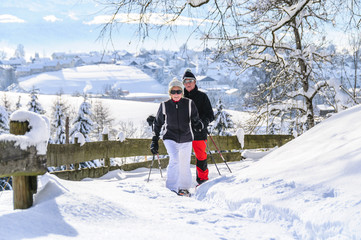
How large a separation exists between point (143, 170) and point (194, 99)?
383 centimetres

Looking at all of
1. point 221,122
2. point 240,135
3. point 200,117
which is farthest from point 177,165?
point 221,122

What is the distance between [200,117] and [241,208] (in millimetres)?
2688

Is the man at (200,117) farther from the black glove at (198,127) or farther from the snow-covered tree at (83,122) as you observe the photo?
the snow-covered tree at (83,122)

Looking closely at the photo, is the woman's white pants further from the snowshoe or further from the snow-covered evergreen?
the snow-covered evergreen

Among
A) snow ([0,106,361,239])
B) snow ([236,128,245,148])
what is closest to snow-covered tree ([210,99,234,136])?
snow ([236,128,245,148])

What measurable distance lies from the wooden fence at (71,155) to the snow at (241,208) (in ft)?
0.96

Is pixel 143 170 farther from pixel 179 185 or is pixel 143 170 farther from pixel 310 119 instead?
pixel 310 119

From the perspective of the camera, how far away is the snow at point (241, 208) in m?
2.88

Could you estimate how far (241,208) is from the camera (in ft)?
13.3

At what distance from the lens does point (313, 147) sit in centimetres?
477

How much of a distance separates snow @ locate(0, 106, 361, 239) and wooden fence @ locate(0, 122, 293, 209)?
0.29 m

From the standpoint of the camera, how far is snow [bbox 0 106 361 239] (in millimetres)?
2879

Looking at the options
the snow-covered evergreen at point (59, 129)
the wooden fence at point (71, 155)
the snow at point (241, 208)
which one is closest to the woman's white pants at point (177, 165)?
the snow at point (241, 208)

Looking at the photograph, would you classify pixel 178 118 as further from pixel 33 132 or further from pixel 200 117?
pixel 33 132
